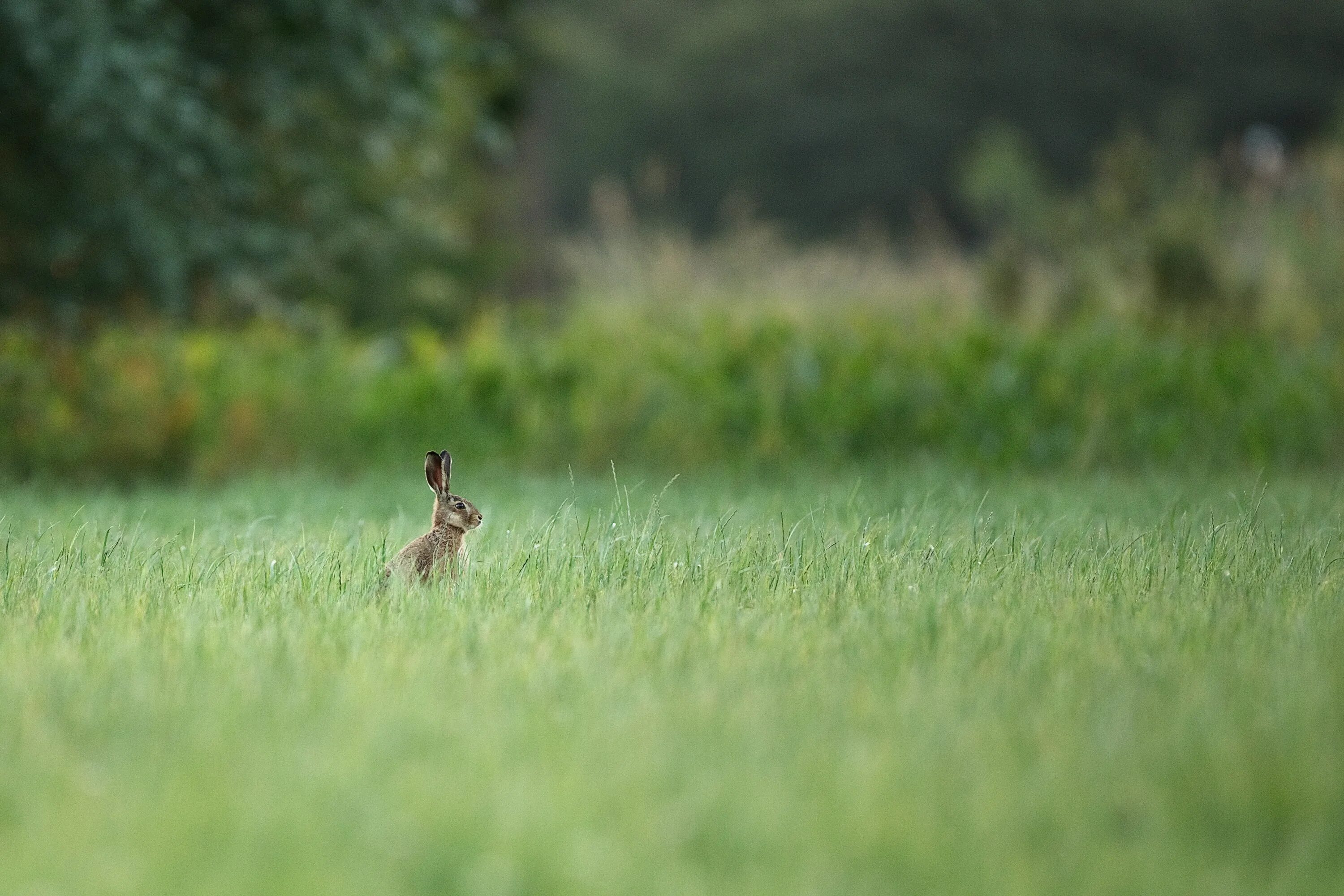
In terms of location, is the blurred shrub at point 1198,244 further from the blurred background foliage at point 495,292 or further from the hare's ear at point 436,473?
the hare's ear at point 436,473

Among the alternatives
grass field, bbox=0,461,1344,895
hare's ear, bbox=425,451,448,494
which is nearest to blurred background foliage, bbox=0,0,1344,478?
grass field, bbox=0,461,1344,895

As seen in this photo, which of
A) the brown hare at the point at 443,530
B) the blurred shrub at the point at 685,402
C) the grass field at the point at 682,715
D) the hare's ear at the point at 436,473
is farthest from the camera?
the blurred shrub at the point at 685,402

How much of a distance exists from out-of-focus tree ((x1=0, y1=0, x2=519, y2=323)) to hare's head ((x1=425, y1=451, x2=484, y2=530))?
237 inches

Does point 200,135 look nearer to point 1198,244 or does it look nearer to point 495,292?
point 495,292

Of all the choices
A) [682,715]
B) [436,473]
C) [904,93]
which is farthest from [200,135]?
[904,93]

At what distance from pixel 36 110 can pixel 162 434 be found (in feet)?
13.1

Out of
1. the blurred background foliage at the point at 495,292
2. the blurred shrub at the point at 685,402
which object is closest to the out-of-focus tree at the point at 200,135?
the blurred background foliage at the point at 495,292

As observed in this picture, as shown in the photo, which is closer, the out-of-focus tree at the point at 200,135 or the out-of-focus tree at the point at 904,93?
the out-of-focus tree at the point at 200,135

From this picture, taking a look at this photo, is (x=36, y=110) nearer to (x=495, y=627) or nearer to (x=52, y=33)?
(x=52, y=33)

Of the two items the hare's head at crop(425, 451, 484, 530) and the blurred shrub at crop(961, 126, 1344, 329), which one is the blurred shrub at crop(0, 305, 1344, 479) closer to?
the blurred shrub at crop(961, 126, 1344, 329)

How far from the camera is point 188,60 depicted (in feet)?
36.4

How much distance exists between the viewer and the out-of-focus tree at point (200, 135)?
9.93 metres

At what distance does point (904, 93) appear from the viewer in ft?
157

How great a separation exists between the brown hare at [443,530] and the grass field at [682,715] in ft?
0.41
